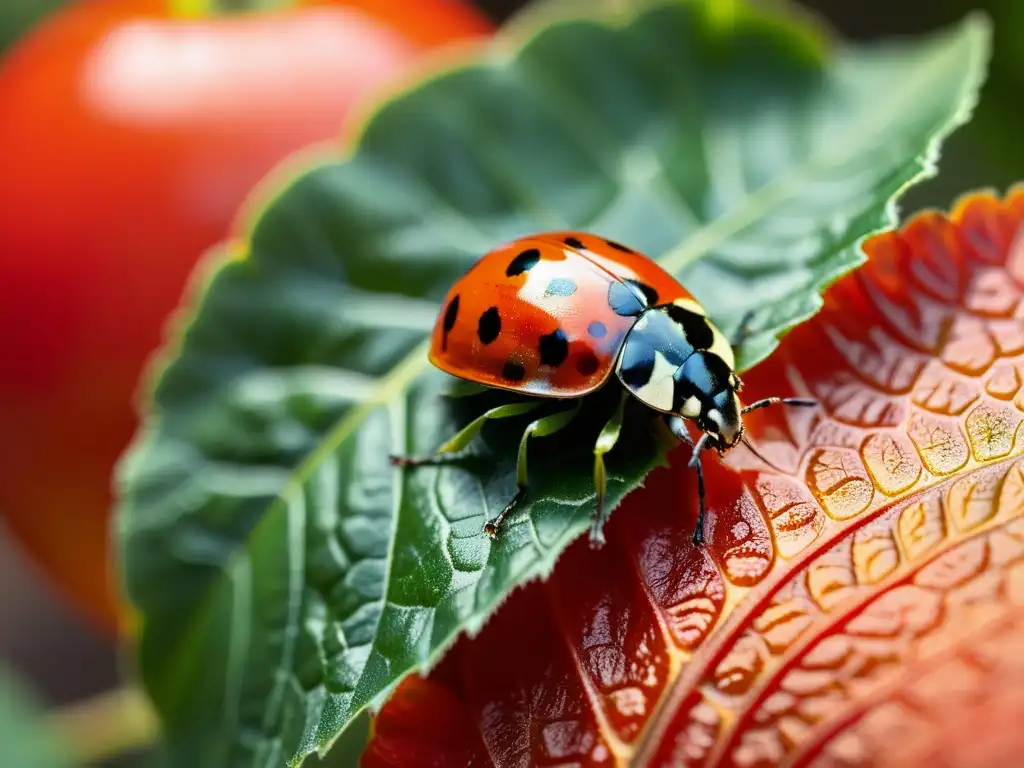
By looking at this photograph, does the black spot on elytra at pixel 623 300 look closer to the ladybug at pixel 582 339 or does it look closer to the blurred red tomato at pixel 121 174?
the ladybug at pixel 582 339

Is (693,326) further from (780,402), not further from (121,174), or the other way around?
(121,174)

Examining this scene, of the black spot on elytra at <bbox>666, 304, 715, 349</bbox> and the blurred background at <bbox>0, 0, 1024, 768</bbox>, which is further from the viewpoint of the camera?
the blurred background at <bbox>0, 0, 1024, 768</bbox>

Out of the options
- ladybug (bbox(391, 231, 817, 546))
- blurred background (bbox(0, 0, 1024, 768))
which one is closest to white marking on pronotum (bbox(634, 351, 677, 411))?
ladybug (bbox(391, 231, 817, 546))

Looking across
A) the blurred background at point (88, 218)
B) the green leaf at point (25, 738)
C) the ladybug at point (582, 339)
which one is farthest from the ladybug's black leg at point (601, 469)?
the green leaf at point (25, 738)

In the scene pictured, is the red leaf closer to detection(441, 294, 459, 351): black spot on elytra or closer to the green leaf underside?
the green leaf underside

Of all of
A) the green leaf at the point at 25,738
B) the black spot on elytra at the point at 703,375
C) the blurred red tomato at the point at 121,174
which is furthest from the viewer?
the green leaf at the point at 25,738

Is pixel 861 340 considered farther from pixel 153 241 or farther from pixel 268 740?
pixel 153 241

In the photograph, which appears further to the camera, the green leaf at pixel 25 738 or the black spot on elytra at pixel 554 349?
the green leaf at pixel 25 738
